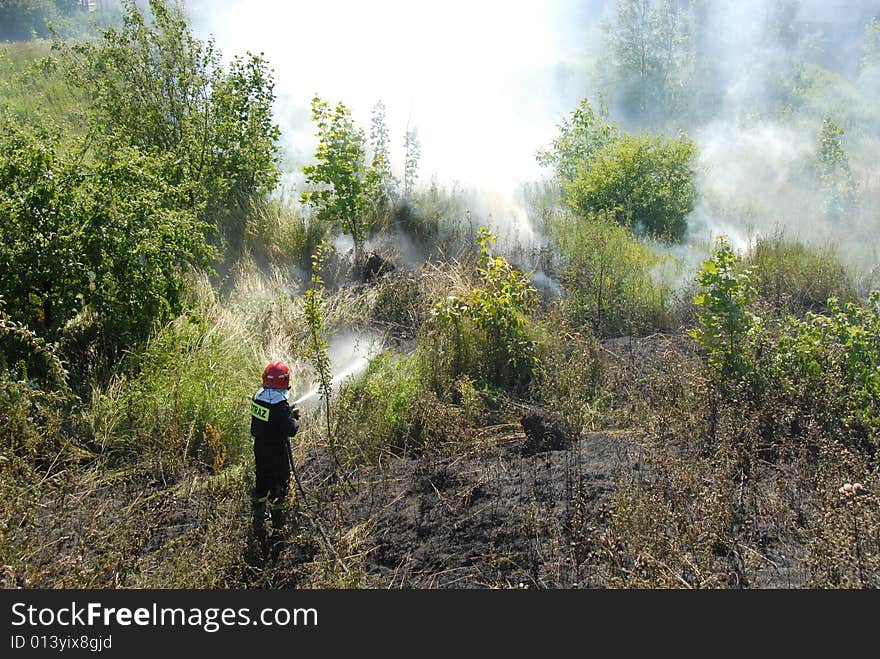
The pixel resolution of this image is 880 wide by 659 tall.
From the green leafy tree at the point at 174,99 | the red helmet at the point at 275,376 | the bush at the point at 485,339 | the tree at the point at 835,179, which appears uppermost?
the green leafy tree at the point at 174,99

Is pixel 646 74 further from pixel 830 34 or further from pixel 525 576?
pixel 525 576

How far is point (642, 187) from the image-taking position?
941 cm

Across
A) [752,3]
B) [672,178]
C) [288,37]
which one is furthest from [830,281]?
[752,3]

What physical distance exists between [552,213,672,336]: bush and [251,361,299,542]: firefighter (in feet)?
11.1

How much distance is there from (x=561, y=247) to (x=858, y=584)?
5521 mm

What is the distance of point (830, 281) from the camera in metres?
7.50

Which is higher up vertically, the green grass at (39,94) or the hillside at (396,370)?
the green grass at (39,94)

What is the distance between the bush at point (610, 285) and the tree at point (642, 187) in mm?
1284

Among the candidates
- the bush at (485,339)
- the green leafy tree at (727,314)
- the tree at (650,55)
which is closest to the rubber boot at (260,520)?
the bush at (485,339)

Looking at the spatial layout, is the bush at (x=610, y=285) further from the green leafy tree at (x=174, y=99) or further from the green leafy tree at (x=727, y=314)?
the green leafy tree at (x=174, y=99)

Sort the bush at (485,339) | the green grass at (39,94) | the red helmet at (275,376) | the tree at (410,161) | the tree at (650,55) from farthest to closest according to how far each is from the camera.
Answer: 1. the tree at (650,55)
2. the green grass at (39,94)
3. the tree at (410,161)
4. the bush at (485,339)
5. the red helmet at (275,376)

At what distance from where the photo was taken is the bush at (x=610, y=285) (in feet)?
23.0

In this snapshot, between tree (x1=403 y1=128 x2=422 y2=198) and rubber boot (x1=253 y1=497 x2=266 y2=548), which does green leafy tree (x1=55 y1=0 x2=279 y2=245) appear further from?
rubber boot (x1=253 y1=497 x2=266 y2=548)

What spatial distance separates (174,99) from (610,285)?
5282mm
